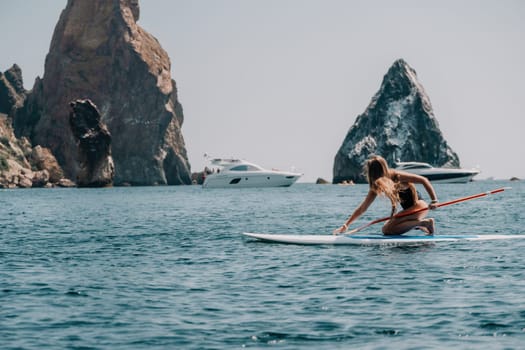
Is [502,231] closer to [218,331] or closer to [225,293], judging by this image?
[225,293]

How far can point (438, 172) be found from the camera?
137125 mm

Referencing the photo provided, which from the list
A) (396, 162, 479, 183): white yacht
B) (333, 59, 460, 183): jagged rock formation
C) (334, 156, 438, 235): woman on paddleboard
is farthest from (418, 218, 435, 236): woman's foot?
(333, 59, 460, 183): jagged rock formation

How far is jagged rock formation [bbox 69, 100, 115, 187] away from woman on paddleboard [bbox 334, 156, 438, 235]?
477ft

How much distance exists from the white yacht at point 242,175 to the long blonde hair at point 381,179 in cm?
10304

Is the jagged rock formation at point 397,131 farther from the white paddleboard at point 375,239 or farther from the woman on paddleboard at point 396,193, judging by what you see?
the woman on paddleboard at point 396,193

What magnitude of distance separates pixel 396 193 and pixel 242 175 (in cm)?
10331

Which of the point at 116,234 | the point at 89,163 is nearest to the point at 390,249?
the point at 116,234

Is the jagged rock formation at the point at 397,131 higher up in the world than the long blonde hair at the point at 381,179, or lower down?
higher up

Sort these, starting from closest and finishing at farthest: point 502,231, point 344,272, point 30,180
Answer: point 344,272, point 502,231, point 30,180

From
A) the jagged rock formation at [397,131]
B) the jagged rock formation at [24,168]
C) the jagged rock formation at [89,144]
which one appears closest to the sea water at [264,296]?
the jagged rock formation at [89,144]

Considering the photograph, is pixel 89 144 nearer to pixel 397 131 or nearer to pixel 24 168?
pixel 24 168

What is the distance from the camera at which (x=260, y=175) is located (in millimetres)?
121062

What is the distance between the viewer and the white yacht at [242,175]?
4749 inches

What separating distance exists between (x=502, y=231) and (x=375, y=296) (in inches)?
596
